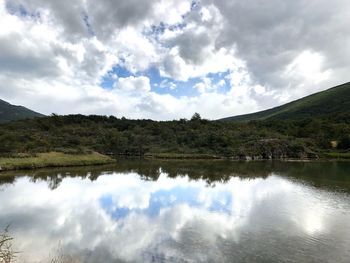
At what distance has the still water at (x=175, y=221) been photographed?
12922 millimetres

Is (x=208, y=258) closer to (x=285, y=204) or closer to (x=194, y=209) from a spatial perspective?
(x=194, y=209)

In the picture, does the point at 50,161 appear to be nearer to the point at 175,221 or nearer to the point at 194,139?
the point at 175,221

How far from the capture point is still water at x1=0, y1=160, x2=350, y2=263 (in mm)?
12922

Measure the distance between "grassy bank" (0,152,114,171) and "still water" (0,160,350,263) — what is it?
292 inches

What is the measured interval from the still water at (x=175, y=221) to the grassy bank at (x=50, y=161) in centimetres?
742

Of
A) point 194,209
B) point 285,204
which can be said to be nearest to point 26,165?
point 194,209

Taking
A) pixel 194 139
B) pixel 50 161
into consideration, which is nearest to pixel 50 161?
pixel 50 161

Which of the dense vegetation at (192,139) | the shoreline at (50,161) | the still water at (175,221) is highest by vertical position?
the dense vegetation at (192,139)

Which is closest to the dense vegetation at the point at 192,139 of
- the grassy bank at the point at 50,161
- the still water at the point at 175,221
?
the grassy bank at the point at 50,161

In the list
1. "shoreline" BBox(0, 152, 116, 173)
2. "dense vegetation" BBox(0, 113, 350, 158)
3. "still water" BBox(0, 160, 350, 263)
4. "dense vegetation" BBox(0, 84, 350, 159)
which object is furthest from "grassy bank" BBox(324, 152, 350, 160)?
"shoreline" BBox(0, 152, 116, 173)

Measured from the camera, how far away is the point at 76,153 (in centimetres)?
5466

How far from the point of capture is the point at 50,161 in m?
45.3

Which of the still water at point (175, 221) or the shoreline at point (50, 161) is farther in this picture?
the shoreline at point (50, 161)

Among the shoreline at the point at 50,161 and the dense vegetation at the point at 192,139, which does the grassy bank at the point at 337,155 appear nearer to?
the dense vegetation at the point at 192,139
